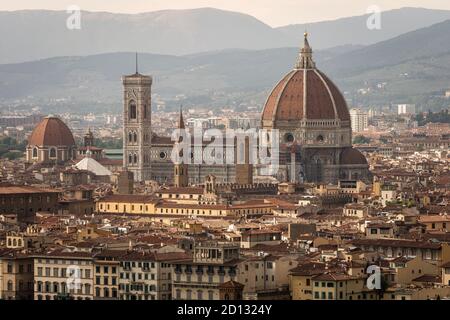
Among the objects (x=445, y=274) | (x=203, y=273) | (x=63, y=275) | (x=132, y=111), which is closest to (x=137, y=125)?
(x=132, y=111)

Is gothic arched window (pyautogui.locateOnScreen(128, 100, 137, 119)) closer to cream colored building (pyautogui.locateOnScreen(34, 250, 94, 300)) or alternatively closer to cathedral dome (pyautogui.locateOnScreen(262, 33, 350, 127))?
cathedral dome (pyautogui.locateOnScreen(262, 33, 350, 127))

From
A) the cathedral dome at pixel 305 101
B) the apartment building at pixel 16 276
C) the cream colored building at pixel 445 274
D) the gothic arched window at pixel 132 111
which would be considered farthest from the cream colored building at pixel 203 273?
the gothic arched window at pixel 132 111

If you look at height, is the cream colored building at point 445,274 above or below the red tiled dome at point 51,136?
below

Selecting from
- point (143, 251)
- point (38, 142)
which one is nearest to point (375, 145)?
point (38, 142)

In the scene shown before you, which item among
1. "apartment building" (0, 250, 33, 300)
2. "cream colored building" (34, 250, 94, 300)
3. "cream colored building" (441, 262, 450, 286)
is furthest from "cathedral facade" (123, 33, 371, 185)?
"cream colored building" (441, 262, 450, 286)

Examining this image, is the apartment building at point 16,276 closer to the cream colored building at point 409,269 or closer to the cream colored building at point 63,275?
the cream colored building at point 63,275
